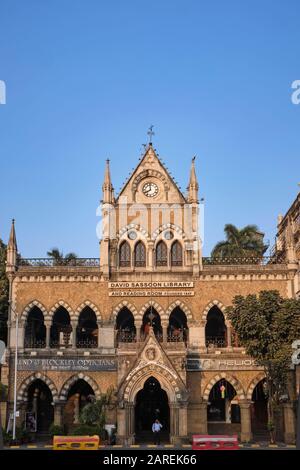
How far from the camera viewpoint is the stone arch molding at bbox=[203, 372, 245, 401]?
4066 centimetres

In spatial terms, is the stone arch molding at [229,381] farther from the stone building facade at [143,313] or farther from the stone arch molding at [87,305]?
the stone arch molding at [87,305]

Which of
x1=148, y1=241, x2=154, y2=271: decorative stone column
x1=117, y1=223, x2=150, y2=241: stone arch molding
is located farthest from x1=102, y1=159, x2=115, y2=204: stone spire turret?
x1=148, y1=241, x2=154, y2=271: decorative stone column

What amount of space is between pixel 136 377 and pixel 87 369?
511 centimetres

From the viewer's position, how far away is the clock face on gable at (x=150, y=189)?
4469cm

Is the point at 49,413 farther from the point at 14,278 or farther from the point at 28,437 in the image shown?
the point at 14,278

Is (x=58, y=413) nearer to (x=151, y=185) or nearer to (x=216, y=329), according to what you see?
(x=216, y=329)

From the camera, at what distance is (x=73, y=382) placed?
4116cm

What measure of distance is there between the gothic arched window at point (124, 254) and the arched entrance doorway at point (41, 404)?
30.0ft

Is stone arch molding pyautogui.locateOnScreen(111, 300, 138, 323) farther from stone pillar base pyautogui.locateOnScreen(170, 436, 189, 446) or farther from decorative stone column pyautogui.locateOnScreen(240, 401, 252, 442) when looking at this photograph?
stone pillar base pyautogui.locateOnScreen(170, 436, 189, 446)

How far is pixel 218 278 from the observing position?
43000 millimetres

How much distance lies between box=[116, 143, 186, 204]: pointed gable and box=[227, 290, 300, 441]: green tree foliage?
10.3 m

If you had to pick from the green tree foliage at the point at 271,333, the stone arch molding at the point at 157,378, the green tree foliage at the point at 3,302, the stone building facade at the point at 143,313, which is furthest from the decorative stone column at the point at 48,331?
the green tree foliage at the point at 271,333
